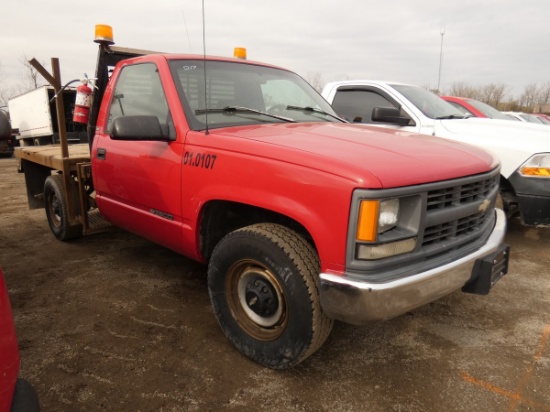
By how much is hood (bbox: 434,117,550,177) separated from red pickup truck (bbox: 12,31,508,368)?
1714mm

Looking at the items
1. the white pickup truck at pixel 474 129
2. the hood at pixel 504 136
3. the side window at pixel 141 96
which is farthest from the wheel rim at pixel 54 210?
the hood at pixel 504 136

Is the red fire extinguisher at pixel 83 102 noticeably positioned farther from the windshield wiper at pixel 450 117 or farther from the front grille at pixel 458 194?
the windshield wiper at pixel 450 117

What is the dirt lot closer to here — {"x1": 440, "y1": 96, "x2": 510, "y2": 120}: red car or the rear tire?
the rear tire

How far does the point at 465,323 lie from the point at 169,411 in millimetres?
2156

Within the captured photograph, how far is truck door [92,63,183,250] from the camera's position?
9.31 ft

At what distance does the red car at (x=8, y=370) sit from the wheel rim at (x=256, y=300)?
123 centimetres

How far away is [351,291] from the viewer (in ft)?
6.12

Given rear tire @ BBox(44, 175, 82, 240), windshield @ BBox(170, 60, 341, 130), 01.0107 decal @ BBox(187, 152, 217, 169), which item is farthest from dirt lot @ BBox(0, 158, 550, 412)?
windshield @ BBox(170, 60, 341, 130)

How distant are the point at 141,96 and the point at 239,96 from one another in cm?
81

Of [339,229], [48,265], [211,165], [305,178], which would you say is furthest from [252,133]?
[48,265]

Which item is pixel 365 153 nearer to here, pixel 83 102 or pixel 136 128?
pixel 136 128

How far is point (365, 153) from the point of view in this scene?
2115 millimetres

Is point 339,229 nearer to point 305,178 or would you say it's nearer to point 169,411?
point 305,178

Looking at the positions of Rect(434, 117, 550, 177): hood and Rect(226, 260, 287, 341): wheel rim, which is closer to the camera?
Rect(226, 260, 287, 341): wheel rim
